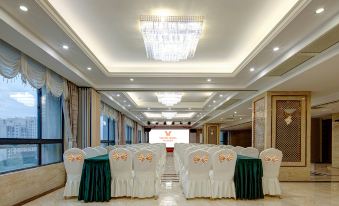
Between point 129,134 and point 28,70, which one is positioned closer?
point 28,70

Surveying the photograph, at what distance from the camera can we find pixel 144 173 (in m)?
5.46

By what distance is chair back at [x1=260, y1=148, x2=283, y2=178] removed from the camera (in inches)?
225

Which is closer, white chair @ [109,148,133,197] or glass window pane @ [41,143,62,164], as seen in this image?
white chair @ [109,148,133,197]

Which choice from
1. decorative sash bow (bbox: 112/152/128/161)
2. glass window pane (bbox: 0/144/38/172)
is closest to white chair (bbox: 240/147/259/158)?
decorative sash bow (bbox: 112/152/128/161)

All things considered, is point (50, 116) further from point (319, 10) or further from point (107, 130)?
point (107, 130)

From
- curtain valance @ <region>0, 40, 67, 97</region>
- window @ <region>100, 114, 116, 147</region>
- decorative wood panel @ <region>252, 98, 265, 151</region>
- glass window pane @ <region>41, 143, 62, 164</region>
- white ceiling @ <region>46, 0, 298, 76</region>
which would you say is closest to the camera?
white ceiling @ <region>46, 0, 298, 76</region>

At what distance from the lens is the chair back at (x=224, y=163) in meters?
5.43

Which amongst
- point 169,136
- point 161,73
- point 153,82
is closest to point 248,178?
point 161,73

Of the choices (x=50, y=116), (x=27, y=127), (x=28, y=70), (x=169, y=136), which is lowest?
(x=169, y=136)

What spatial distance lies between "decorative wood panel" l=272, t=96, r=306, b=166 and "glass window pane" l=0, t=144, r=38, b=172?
620cm

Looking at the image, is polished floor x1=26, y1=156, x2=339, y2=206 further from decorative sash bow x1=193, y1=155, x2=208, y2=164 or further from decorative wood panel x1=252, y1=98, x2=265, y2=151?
decorative wood panel x1=252, y1=98, x2=265, y2=151

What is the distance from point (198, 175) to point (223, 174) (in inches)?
18.3

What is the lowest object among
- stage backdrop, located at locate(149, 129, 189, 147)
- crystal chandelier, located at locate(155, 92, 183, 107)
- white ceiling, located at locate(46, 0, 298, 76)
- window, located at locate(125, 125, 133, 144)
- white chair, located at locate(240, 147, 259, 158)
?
stage backdrop, located at locate(149, 129, 189, 147)

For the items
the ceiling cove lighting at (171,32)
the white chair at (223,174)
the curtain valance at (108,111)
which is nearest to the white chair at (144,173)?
the white chair at (223,174)
